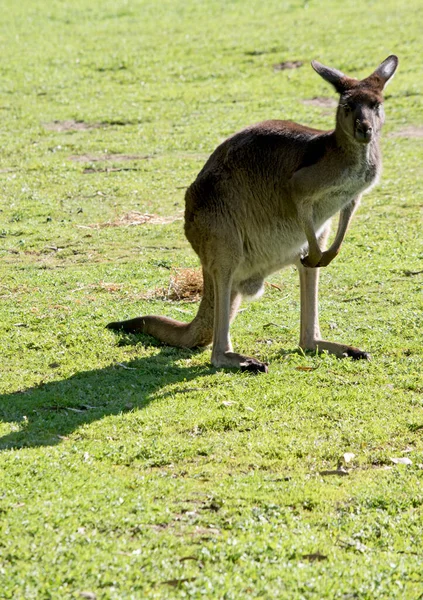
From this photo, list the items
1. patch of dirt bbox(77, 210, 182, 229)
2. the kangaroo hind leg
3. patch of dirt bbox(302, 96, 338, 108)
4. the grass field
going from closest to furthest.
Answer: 1. the grass field
2. the kangaroo hind leg
3. patch of dirt bbox(77, 210, 182, 229)
4. patch of dirt bbox(302, 96, 338, 108)

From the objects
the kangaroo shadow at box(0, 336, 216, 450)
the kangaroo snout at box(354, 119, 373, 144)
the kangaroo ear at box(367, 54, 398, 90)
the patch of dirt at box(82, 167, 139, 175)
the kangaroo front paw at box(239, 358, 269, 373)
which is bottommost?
the kangaroo shadow at box(0, 336, 216, 450)

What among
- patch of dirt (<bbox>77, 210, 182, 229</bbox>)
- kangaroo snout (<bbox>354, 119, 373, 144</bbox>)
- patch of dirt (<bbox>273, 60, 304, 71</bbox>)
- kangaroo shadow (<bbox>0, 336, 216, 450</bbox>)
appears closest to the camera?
kangaroo shadow (<bbox>0, 336, 216, 450</bbox>)

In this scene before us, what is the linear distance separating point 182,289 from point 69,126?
7.43 metres

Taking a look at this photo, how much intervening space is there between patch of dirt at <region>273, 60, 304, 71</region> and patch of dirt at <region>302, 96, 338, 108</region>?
5.84 ft

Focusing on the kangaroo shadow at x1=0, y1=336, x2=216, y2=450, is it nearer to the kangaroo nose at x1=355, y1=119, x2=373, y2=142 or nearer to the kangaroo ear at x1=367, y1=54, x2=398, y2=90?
the kangaroo nose at x1=355, y1=119, x2=373, y2=142

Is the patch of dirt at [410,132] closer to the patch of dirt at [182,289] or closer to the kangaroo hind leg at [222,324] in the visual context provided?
the patch of dirt at [182,289]

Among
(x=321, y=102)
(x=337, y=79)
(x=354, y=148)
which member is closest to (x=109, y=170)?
(x=321, y=102)

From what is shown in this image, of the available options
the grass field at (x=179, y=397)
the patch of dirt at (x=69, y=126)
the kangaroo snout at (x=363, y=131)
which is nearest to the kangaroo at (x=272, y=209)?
the kangaroo snout at (x=363, y=131)

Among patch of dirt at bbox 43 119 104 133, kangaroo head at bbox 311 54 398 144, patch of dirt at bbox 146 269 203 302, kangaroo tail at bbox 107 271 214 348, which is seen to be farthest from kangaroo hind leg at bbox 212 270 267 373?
patch of dirt at bbox 43 119 104 133

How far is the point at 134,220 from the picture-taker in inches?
427

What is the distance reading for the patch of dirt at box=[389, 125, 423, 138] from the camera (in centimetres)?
1394

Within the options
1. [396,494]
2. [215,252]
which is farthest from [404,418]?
[215,252]

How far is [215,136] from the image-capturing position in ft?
45.9

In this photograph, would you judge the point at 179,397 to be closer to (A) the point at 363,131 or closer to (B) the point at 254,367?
(B) the point at 254,367
